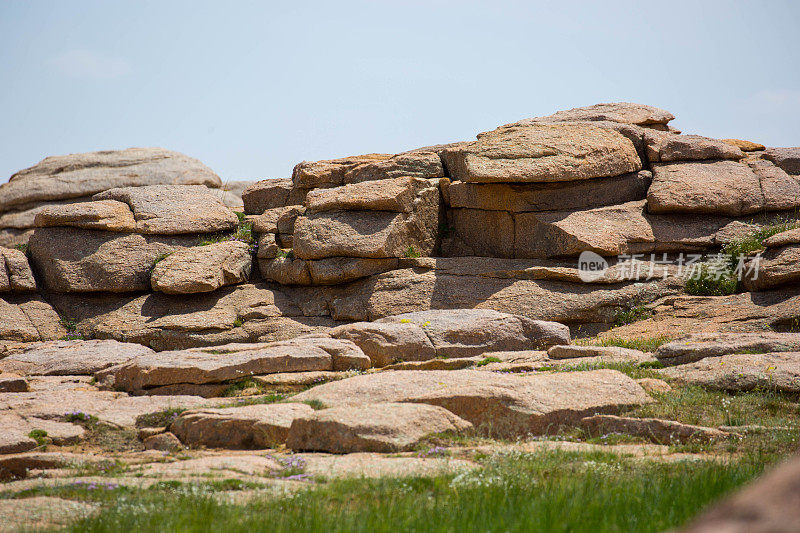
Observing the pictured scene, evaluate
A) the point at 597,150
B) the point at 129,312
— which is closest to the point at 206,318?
the point at 129,312

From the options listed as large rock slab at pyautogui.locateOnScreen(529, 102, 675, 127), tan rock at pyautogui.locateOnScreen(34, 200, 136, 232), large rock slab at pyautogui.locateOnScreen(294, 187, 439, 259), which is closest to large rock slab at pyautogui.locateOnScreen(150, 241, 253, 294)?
large rock slab at pyautogui.locateOnScreen(294, 187, 439, 259)

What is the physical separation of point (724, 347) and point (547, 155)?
908 centimetres

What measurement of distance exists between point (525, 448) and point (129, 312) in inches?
575

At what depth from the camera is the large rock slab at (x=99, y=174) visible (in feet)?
86.8

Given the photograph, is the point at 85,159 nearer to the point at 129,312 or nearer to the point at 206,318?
the point at 129,312

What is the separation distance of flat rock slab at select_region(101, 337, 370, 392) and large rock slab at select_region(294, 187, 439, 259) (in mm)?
5678

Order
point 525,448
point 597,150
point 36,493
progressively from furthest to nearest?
point 597,150
point 525,448
point 36,493

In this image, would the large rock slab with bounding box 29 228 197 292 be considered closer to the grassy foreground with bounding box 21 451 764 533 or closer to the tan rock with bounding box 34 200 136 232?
the tan rock with bounding box 34 200 136 232

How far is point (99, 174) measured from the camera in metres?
27.0

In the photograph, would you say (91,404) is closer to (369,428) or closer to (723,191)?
(369,428)

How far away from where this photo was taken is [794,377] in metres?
10.2

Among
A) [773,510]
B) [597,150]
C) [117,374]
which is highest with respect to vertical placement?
[597,150]

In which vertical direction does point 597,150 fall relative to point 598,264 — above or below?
above

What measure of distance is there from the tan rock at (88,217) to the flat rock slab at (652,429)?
15917 mm
